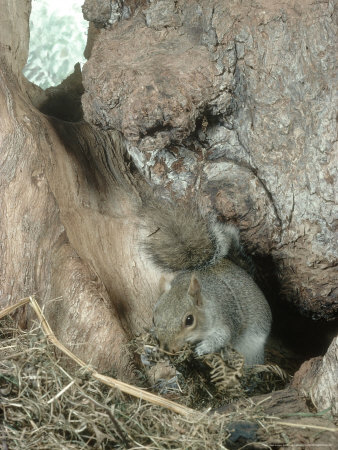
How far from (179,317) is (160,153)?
626 millimetres

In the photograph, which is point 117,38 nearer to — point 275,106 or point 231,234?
point 275,106

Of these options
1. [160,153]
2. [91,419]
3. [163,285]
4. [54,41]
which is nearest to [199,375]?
[163,285]

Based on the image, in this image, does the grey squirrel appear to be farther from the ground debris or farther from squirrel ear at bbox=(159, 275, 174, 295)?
the ground debris

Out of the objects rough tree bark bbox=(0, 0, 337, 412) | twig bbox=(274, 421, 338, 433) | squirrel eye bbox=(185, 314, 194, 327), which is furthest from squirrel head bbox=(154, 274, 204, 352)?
twig bbox=(274, 421, 338, 433)

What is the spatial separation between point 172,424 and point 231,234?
906 mm

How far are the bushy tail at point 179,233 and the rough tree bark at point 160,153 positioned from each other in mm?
57

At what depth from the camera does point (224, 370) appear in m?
1.56

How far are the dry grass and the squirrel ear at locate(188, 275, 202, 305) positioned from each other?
500 mm

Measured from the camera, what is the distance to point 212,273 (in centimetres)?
204

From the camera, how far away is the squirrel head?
65.5 inches

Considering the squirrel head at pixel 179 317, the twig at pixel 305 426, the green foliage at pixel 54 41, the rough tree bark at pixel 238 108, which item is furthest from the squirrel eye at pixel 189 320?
the green foliage at pixel 54 41

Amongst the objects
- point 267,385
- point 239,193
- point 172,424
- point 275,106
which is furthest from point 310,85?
point 172,424

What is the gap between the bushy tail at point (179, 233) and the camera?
1.95m

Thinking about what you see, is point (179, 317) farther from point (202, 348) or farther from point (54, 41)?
point (54, 41)
